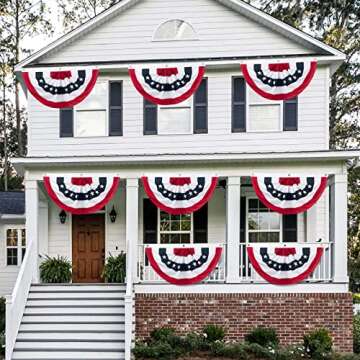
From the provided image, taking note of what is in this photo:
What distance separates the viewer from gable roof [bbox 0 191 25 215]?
66.1ft

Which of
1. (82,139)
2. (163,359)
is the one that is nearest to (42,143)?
(82,139)

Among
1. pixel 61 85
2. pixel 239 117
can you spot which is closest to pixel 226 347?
pixel 239 117

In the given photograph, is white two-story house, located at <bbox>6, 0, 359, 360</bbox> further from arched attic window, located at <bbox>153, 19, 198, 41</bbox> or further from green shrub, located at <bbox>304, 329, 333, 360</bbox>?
green shrub, located at <bbox>304, 329, 333, 360</bbox>

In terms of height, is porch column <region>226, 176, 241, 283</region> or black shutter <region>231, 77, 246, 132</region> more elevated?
black shutter <region>231, 77, 246, 132</region>

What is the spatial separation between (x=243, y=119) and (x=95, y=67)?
401 cm

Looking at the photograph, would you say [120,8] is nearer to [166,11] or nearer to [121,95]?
[166,11]

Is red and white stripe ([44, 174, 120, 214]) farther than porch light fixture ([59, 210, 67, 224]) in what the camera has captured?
No

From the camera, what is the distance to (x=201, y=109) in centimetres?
1634

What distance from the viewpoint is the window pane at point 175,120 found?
16.3 metres

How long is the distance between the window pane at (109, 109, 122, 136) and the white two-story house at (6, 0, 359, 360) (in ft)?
0.11

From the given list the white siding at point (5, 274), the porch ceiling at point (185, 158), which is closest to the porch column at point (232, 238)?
the porch ceiling at point (185, 158)

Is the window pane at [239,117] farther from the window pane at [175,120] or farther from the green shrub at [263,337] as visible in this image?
the green shrub at [263,337]

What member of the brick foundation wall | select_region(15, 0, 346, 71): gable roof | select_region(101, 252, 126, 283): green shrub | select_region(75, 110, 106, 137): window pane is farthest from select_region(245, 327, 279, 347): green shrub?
select_region(15, 0, 346, 71): gable roof

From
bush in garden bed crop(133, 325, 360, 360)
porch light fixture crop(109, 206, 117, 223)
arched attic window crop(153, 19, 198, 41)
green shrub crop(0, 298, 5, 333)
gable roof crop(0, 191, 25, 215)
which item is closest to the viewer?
bush in garden bed crop(133, 325, 360, 360)
